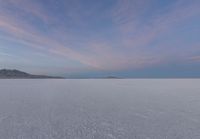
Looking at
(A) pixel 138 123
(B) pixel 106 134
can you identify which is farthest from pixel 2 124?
(A) pixel 138 123

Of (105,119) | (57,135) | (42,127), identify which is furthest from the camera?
(105,119)

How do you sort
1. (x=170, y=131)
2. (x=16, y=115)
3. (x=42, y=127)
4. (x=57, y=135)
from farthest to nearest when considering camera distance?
(x=16, y=115)
(x=42, y=127)
(x=170, y=131)
(x=57, y=135)

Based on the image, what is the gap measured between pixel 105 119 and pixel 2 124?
2868 millimetres

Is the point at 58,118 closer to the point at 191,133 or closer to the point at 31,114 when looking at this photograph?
the point at 31,114

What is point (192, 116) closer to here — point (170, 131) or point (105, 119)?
point (170, 131)

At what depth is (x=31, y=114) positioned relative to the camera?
15.9 ft

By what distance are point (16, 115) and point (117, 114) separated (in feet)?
11.2

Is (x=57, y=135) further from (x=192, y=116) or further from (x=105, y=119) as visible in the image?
(x=192, y=116)

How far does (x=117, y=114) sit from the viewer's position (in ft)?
16.1

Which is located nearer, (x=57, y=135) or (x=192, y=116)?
(x=57, y=135)

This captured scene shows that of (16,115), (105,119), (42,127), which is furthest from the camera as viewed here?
(16,115)

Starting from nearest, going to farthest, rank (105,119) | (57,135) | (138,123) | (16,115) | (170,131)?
(57,135) < (170,131) < (138,123) < (105,119) < (16,115)

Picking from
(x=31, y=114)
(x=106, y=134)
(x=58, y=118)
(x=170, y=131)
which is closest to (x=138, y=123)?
(x=170, y=131)

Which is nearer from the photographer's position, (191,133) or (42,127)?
(191,133)
